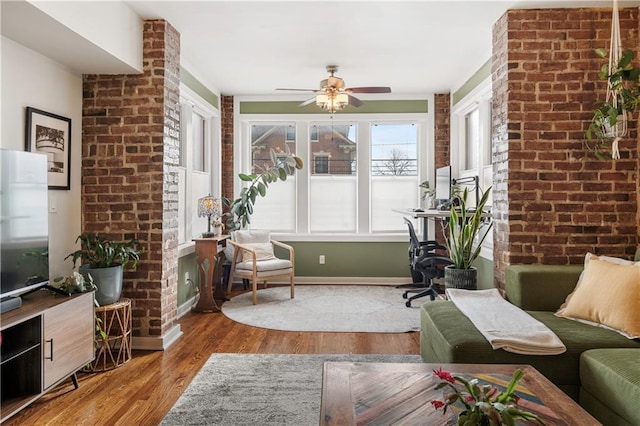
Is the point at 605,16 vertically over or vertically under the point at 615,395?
over

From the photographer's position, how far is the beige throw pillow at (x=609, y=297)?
96.3 inches

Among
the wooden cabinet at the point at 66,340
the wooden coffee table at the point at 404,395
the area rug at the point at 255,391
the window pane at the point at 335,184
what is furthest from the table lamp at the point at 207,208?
the wooden coffee table at the point at 404,395

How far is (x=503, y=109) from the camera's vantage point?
139 inches

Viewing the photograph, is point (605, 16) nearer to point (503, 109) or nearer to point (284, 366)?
point (503, 109)

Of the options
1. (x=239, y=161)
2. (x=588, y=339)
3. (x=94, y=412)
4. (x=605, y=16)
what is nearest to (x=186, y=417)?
(x=94, y=412)

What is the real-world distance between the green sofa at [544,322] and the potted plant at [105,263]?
2.20m

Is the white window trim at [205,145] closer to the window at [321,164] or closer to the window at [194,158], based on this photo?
the window at [194,158]

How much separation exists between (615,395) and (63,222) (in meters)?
3.64

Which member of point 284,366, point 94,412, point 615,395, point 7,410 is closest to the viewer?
point 615,395

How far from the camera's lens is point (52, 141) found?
333 cm

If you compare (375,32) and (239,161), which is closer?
(375,32)

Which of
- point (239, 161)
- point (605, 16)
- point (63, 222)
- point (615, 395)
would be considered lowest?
point (615, 395)

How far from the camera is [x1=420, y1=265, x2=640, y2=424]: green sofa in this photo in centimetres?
229

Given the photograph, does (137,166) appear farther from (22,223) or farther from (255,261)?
(255,261)
